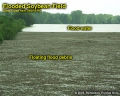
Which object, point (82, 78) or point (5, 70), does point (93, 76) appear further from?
point (5, 70)

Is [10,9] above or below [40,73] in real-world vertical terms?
above

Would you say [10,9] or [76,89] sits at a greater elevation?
[10,9]

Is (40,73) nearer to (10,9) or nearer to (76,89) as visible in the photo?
(76,89)

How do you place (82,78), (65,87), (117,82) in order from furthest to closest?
(82,78), (117,82), (65,87)

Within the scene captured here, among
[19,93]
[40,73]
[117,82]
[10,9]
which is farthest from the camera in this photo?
[10,9]

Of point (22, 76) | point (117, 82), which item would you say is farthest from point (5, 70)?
point (117, 82)

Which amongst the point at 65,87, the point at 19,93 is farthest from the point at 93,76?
the point at 19,93

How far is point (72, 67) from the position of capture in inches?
766

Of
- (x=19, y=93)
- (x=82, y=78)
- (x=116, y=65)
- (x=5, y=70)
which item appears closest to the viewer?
(x=19, y=93)

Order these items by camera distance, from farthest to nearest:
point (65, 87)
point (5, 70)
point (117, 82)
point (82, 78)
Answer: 1. point (5, 70)
2. point (82, 78)
3. point (117, 82)
4. point (65, 87)

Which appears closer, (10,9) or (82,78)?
(82,78)

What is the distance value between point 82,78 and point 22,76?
3675 millimetres

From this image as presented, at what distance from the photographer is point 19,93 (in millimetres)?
12266

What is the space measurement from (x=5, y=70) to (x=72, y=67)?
15.9ft
